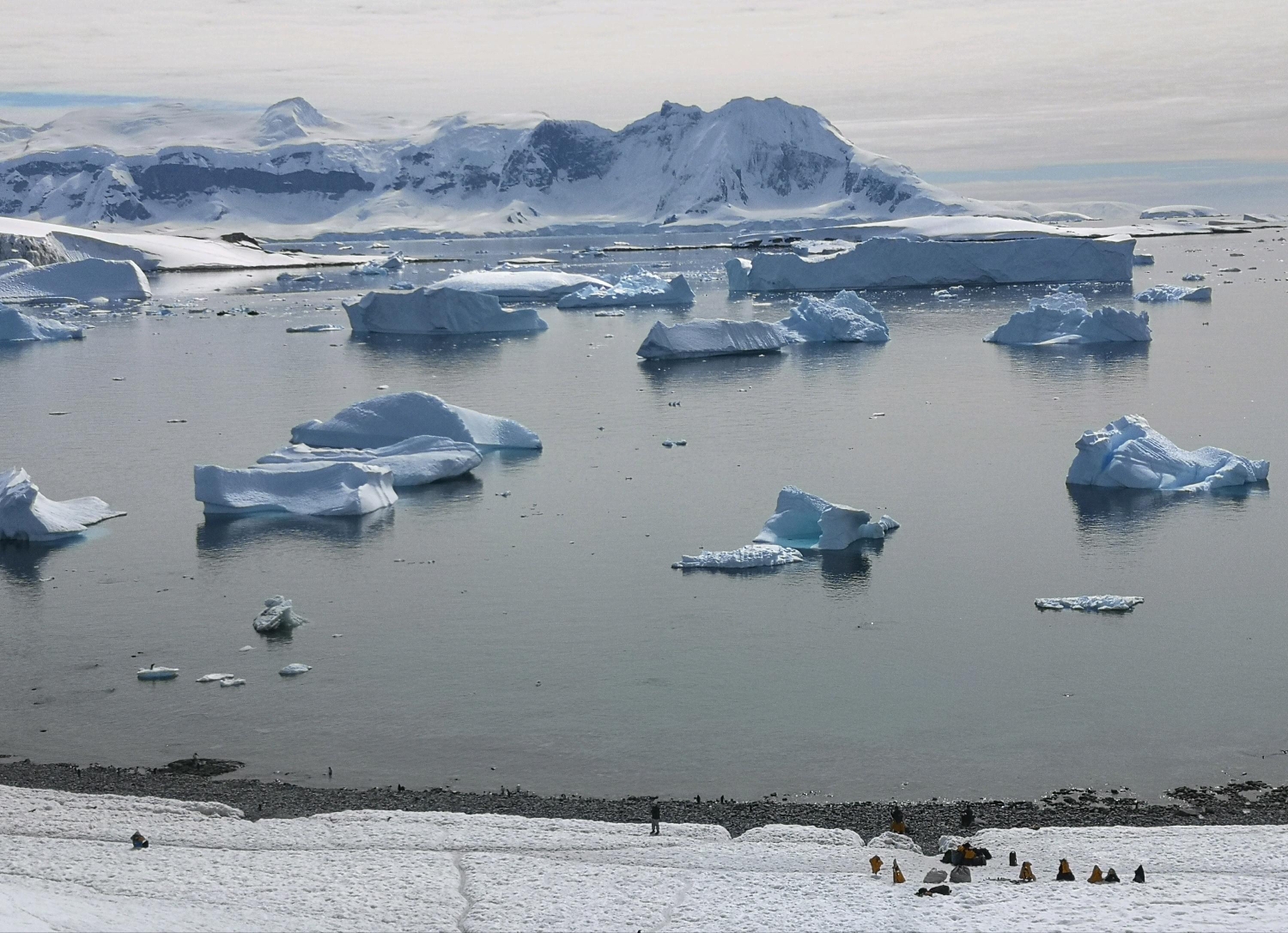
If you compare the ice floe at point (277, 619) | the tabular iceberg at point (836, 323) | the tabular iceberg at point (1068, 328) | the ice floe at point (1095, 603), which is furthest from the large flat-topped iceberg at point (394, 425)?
the tabular iceberg at point (1068, 328)

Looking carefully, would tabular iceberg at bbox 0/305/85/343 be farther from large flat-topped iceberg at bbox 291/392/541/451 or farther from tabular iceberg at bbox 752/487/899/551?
tabular iceberg at bbox 752/487/899/551

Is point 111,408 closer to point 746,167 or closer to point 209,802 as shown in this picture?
point 209,802

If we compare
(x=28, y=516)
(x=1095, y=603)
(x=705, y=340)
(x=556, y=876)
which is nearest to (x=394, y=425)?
(x=28, y=516)

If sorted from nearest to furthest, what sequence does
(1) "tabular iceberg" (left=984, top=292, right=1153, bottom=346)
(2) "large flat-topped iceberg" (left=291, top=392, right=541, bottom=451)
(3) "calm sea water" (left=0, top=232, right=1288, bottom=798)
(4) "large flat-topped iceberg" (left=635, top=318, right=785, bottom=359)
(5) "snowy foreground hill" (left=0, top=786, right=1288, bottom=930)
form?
(5) "snowy foreground hill" (left=0, top=786, right=1288, bottom=930)
(3) "calm sea water" (left=0, top=232, right=1288, bottom=798)
(2) "large flat-topped iceberg" (left=291, top=392, right=541, bottom=451)
(4) "large flat-topped iceberg" (left=635, top=318, right=785, bottom=359)
(1) "tabular iceberg" (left=984, top=292, right=1153, bottom=346)

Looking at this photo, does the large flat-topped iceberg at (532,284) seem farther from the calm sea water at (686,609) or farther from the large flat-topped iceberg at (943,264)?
the calm sea water at (686,609)

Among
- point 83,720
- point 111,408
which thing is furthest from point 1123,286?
point 83,720

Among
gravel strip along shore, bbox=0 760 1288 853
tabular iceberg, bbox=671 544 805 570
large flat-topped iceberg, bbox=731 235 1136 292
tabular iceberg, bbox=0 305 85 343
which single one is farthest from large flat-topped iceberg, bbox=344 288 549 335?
gravel strip along shore, bbox=0 760 1288 853
